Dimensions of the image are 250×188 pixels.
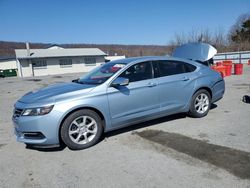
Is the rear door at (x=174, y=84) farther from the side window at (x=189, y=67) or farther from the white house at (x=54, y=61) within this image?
the white house at (x=54, y=61)

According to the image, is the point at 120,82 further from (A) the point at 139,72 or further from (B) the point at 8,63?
(B) the point at 8,63

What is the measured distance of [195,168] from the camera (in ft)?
10.5

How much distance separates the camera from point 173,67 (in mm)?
5184

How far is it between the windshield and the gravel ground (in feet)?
3.93

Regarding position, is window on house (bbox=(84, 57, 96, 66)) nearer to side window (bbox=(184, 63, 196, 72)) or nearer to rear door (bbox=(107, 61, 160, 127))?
Answer: side window (bbox=(184, 63, 196, 72))

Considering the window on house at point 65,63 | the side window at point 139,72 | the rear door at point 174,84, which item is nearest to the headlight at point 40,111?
the side window at point 139,72

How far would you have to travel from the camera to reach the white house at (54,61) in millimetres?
34219

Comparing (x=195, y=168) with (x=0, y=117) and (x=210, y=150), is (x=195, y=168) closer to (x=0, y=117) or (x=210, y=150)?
(x=210, y=150)

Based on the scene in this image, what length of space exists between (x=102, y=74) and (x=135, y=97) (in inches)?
37.6

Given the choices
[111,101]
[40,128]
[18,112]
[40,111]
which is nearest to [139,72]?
[111,101]

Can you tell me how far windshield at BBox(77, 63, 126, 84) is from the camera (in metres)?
A: 4.54

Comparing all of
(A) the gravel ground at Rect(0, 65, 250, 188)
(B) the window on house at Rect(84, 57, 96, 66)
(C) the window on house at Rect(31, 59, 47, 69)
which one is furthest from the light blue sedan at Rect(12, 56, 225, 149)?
(B) the window on house at Rect(84, 57, 96, 66)

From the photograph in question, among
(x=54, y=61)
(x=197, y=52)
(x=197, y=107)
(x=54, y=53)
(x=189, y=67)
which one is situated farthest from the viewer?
(x=54, y=53)

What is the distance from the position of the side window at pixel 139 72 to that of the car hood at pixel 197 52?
4.22 m
